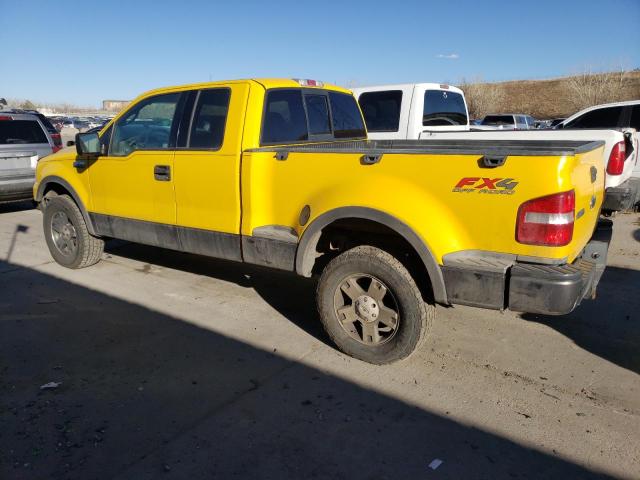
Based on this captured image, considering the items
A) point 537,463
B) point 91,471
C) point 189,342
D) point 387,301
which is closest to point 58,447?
point 91,471

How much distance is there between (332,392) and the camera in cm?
333

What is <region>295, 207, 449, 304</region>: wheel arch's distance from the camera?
322 cm

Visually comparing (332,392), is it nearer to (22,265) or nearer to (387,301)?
(387,301)

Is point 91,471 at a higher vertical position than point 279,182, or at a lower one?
lower

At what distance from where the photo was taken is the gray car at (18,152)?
8.53m

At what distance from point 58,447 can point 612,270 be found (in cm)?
571

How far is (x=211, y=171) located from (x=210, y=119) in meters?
0.50

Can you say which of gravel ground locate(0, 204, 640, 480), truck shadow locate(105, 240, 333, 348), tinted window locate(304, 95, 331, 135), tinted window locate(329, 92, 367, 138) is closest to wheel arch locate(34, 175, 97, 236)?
A: gravel ground locate(0, 204, 640, 480)

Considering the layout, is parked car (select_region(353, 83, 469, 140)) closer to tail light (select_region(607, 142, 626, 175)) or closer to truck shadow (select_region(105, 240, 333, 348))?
truck shadow (select_region(105, 240, 333, 348))

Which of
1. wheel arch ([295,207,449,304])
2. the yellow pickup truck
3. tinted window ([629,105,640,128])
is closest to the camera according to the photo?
the yellow pickup truck

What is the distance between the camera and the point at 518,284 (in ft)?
9.73

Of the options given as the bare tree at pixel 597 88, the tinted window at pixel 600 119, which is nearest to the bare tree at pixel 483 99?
the bare tree at pixel 597 88

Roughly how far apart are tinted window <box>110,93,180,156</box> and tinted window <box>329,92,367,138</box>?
1.54 metres

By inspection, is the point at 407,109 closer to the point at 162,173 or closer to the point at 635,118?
the point at 635,118
